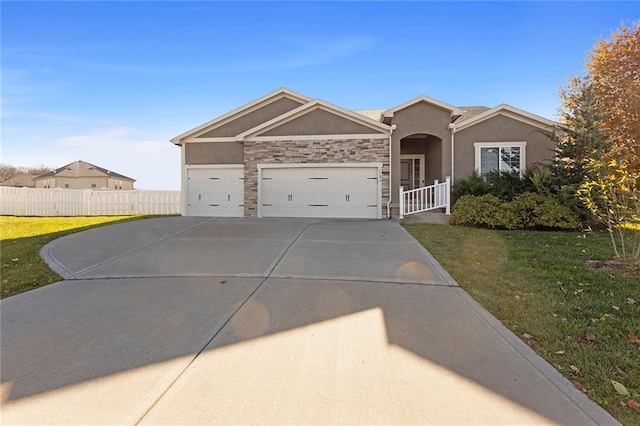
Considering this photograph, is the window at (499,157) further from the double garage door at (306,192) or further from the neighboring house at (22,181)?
the neighboring house at (22,181)

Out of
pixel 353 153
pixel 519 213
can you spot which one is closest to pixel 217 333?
pixel 519 213

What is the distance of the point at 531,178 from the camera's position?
11.2m

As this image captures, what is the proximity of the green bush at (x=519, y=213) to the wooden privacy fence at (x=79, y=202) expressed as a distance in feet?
47.6

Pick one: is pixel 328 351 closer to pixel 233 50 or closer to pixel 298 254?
pixel 298 254

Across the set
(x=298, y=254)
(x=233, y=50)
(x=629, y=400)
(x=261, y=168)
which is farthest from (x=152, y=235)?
(x=629, y=400)

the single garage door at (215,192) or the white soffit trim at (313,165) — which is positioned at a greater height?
the white soffit trim at (313,165)

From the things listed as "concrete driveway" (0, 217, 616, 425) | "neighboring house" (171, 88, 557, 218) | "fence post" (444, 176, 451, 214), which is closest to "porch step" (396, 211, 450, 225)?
"fence post" (444, 176, 451, 214)

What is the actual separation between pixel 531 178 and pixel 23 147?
2264 cm

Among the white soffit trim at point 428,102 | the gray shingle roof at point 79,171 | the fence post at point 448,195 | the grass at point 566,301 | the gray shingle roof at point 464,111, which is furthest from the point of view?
the gray shingle roof at point 79,171

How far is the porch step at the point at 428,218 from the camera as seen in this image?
1185cm

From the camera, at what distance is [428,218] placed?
39.5 feet

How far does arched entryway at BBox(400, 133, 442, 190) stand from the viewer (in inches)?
602

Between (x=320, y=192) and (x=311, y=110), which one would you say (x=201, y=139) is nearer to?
(x=311, y=110)

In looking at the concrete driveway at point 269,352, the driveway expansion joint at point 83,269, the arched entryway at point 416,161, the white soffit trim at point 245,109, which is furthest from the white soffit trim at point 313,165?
the concrete driveway at point 269,352
